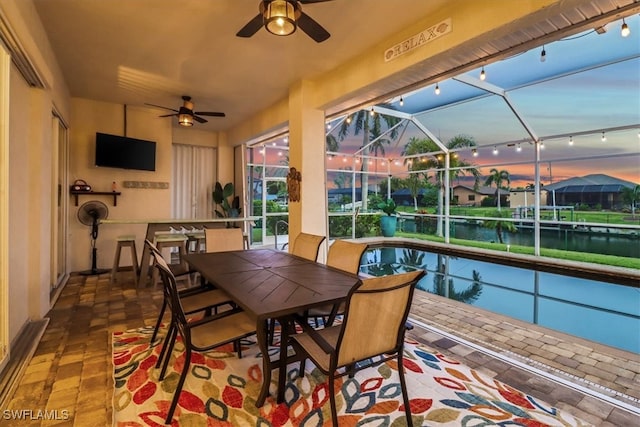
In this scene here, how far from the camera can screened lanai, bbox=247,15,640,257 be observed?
16.7 feet

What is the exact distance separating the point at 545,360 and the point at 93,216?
6.26 meters

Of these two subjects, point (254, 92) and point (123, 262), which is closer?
point (254, 92)

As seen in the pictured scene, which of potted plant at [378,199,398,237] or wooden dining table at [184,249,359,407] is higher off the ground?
potted plant at [378,199,398,237]

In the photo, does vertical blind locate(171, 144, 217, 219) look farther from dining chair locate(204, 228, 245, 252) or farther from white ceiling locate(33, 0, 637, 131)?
dining chair locate(204, 228, 245, 252)

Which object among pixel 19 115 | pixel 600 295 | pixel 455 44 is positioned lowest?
pixel 600 295

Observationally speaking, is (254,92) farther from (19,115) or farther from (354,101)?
(19,115)

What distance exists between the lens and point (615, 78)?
202 inches

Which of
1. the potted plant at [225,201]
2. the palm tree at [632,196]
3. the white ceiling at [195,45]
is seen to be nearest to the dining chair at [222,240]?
the white ceiling at [195,45]

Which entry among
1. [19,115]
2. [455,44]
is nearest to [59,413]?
[19,115]

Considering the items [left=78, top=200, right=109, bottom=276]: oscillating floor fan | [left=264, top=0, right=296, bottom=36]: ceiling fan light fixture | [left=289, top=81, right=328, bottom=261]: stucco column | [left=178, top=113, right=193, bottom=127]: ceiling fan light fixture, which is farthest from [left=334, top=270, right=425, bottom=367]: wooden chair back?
[left=78, top=200, right=109, bottom=276]: oscillating floor fan

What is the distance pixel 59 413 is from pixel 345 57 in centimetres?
398

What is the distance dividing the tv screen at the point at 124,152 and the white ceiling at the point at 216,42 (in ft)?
2.66

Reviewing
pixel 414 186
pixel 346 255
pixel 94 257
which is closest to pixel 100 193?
pixel 94 257

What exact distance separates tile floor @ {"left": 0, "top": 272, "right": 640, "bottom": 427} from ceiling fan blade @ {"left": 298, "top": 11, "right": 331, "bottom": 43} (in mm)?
2735
